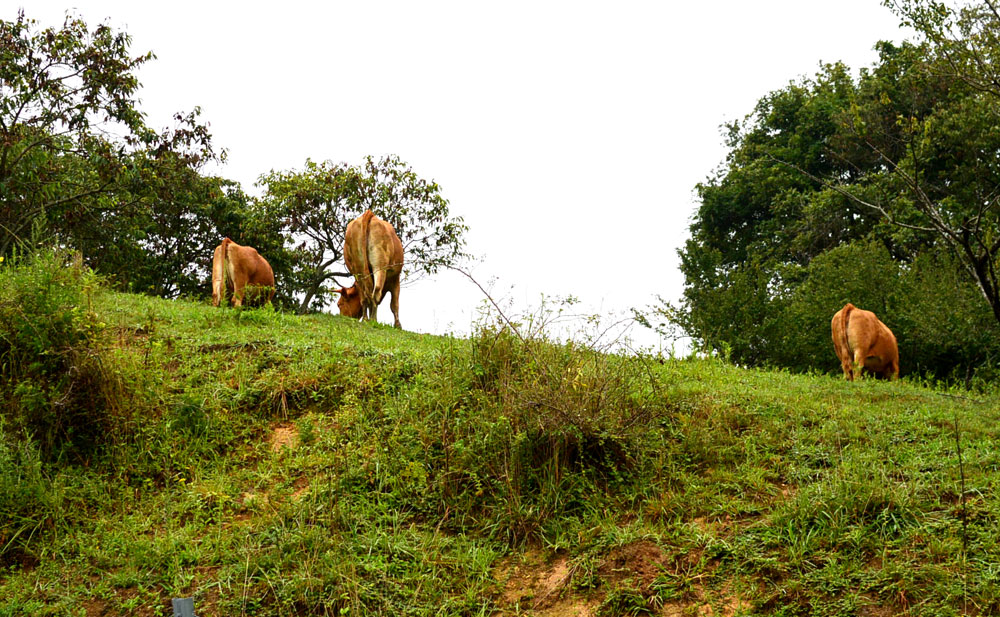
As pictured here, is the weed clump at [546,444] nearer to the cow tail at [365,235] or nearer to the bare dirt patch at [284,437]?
the bare dirt patch at [284,437]

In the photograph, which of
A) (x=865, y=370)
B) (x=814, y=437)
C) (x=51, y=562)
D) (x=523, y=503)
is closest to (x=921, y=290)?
(x=865, y=370)

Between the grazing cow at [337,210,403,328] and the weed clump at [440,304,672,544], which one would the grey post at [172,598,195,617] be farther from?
the grazing cow at [337,210,403,328]

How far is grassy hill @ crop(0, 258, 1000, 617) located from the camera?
4730 mm

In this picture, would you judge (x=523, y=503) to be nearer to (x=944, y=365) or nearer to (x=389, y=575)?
(x=389, y=575)

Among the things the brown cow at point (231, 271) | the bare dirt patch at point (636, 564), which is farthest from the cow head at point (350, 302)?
the bare dirt patch at point (636, 564)

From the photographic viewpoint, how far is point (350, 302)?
15.9 m

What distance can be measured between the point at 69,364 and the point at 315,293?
19955mm

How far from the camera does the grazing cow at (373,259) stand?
14.2 m

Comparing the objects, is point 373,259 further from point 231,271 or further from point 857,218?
point 857,218

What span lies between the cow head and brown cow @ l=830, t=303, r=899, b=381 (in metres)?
8.58

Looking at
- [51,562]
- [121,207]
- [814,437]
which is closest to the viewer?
[51,562]

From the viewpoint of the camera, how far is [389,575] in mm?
5027

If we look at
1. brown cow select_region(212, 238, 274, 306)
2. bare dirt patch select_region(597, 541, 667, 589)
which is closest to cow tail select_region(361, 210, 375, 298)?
brown cow select_region(212, 238, 274, 306)

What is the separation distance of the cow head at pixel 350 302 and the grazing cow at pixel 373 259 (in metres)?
0.53
